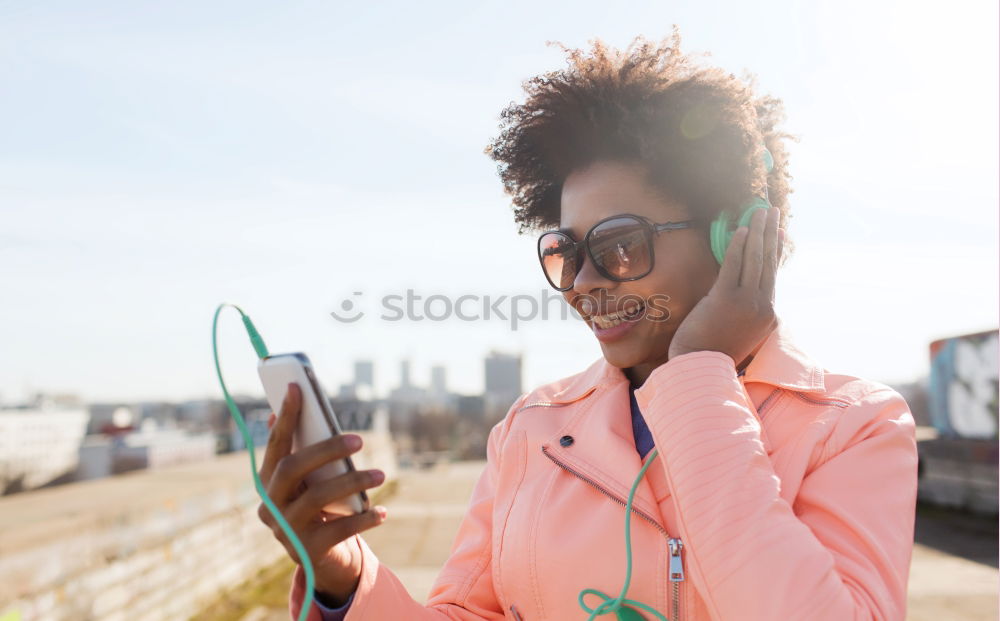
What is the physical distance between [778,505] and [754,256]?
511mm

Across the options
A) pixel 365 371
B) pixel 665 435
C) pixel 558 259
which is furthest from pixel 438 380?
pixel 665 435

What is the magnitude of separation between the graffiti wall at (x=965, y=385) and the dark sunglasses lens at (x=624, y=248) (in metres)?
9.52

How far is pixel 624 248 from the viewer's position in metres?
1.71

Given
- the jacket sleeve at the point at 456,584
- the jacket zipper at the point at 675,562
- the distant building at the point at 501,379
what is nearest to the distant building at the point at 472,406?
the distant building at the point at 501,379

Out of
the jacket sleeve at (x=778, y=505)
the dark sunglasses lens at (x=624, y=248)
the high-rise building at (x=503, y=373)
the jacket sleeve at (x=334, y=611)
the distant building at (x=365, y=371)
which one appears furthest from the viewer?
the distant building at (x=365, y=371)

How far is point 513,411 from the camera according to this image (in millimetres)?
1964

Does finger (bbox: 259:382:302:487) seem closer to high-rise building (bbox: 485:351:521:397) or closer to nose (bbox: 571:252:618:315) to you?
nose (bbox: 571:252:618:315)

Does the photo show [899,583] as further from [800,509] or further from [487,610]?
[487,610]

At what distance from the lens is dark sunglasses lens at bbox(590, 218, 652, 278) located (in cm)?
170

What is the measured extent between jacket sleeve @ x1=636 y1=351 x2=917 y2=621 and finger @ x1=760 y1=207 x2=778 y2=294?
0.71 ft

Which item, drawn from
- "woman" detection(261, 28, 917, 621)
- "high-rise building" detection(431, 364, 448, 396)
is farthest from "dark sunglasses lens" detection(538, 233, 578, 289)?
"high-rise building" detection(431, 364, 448, 396)

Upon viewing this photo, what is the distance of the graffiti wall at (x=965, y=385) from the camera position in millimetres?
9445

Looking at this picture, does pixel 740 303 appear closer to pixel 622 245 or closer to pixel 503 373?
pixel 622 245

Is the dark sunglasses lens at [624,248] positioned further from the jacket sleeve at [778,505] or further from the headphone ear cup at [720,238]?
the jacket sleeve at [778,505]
